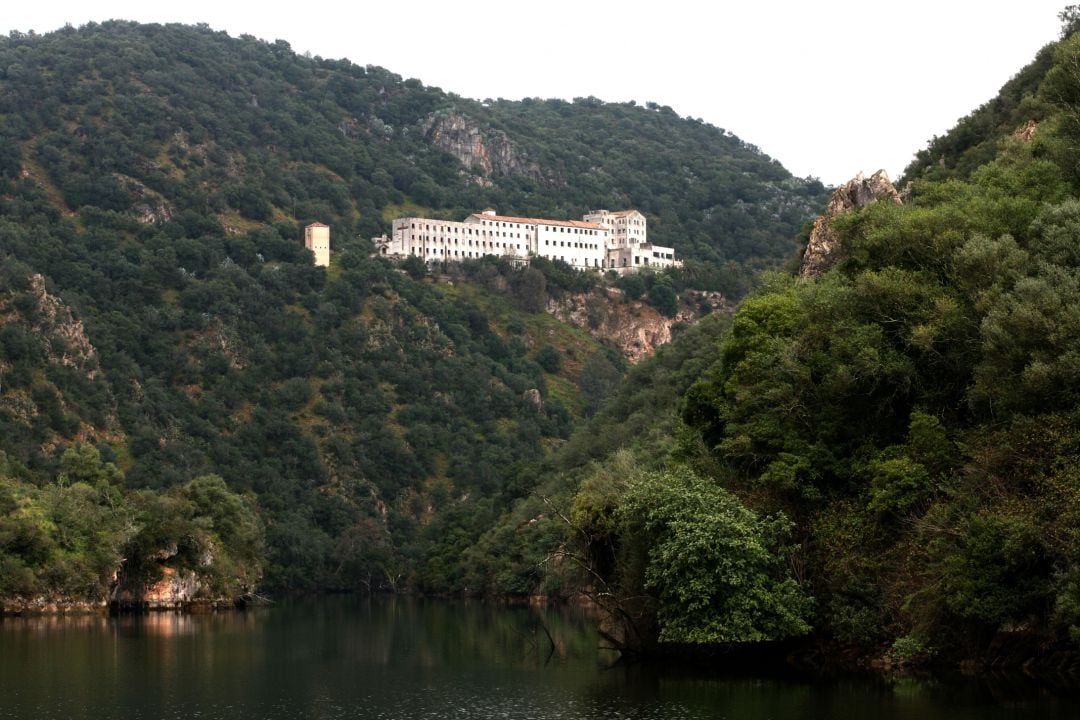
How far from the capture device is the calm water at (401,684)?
151 ft

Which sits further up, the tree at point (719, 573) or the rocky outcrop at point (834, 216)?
the rocky outcrop at point (834, 216)

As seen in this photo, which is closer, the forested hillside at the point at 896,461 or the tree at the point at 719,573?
the forested hillside at the point at 896,461

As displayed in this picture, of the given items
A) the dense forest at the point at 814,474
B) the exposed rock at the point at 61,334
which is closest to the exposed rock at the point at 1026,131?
the dense forest at the point at 814,474

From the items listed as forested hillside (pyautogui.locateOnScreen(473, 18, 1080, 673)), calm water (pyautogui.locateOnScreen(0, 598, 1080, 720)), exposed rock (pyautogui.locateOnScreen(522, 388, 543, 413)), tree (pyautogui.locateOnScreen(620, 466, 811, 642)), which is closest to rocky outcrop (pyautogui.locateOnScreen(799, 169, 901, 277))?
forested hillside (pyautogui.locateOnScreen(473, 18, 1080, 673))

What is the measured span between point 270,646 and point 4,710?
26.5 m

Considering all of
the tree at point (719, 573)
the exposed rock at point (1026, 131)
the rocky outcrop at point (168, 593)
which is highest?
the exposed rock at point (1026, 131)

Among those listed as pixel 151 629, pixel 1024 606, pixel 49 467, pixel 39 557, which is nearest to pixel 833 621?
pixel 1024 606

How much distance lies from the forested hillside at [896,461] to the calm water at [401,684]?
102 inches

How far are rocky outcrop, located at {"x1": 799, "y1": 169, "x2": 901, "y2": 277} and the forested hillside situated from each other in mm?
10722

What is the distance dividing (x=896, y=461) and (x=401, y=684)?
19.4m

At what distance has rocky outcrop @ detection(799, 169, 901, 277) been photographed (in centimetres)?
7938

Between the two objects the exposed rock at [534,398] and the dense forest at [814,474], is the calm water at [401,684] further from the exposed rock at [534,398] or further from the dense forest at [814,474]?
the exposed rock at [534,398]

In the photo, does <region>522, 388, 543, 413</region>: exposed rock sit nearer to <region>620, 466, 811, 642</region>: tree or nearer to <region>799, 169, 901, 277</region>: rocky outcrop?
<region>799, 169, 901, 277</region>: rocky outcrop

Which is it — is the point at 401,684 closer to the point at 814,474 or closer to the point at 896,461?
the point at 814,474
